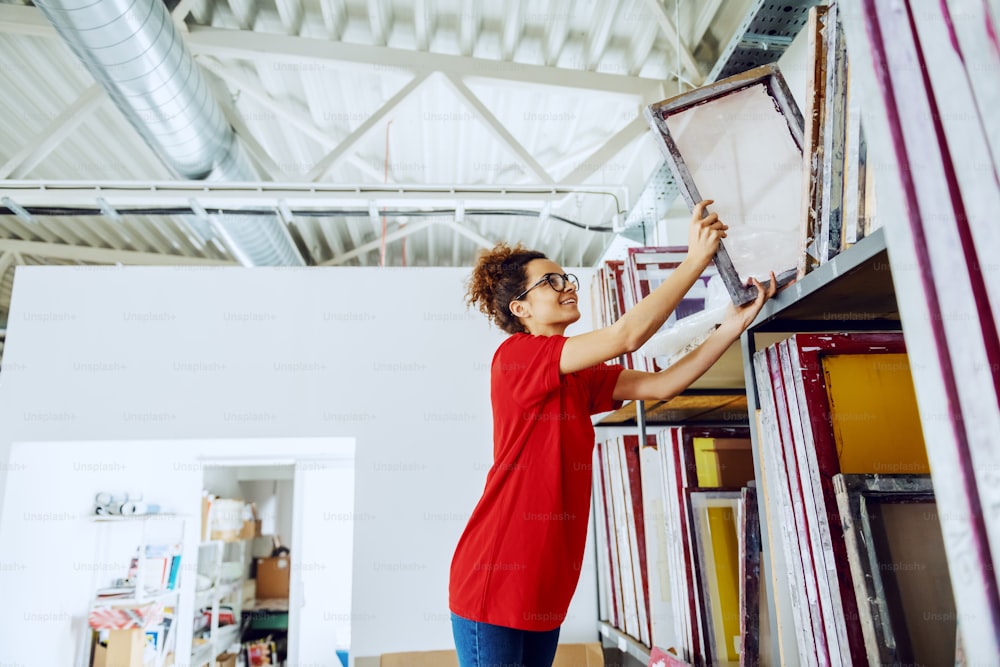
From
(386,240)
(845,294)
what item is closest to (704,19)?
(845,294)

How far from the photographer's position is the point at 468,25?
3277 mm

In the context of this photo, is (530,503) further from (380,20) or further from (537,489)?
(380,20)

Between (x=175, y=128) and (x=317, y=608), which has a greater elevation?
(x=175, y=128)

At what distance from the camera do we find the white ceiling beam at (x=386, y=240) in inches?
205

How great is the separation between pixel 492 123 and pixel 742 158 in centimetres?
231

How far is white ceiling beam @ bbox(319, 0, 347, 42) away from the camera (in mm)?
3135

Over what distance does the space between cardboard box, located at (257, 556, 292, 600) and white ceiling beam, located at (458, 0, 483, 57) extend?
19.0 feet

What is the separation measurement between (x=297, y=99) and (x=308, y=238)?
1960 millimetres

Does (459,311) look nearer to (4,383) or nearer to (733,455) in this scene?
(733,455)

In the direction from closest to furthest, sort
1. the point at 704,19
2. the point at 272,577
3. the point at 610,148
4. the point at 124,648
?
the point at 704,19 → the point at 610,148 → the point at 124,648 → the point at 272,577

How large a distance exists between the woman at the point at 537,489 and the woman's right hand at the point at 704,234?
98mm

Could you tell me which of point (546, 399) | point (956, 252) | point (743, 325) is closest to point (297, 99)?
point (546, 399)

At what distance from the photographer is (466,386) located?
3.27 m

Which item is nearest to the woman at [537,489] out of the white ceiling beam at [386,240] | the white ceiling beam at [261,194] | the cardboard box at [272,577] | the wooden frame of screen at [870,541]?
the wooden frame of screen at [870,541]
